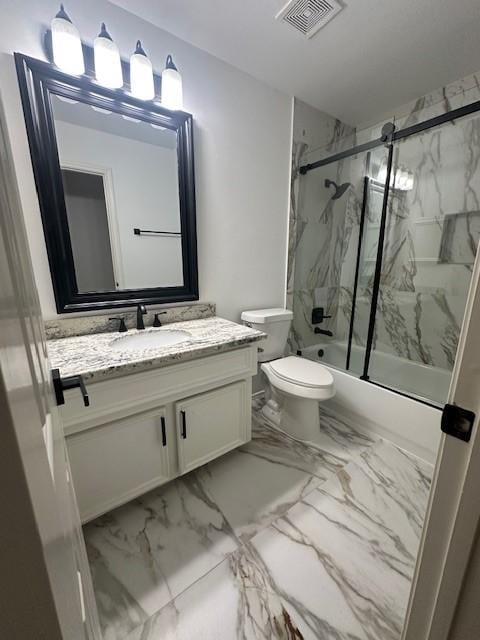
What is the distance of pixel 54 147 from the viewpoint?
1180 millimetres

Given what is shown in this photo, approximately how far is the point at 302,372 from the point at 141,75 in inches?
72.0

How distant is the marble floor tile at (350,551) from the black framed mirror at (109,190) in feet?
4.37

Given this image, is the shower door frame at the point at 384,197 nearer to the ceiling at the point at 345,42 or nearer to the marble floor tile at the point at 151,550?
the ceiling at the point at 345,42

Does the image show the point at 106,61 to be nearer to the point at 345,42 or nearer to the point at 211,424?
the point at 345,42

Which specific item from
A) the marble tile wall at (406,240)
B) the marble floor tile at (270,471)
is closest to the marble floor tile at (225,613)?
the marble floor tile at (270,471)

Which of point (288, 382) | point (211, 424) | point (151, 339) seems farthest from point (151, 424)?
point (288, 382)

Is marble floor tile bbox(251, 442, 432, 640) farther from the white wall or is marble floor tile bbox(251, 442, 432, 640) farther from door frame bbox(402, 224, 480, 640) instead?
the white wall

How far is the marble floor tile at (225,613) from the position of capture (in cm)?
88

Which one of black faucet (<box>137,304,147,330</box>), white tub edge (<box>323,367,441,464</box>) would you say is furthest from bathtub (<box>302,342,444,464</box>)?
black faucet (<box>137,304,147,330</box>)

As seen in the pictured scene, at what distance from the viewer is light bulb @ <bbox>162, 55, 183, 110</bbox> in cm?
132

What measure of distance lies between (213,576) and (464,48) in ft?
9.43

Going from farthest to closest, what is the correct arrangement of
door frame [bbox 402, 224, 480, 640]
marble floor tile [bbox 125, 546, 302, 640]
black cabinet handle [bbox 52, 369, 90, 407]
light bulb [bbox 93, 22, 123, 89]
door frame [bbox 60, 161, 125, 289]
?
door frame [bbox 60, 161, 125, 289]
light bulb [bbox 93, 22, 123, 89]
marble floor tile [bbox 125, 546, 302, 640]
black cabinet handle [bbox 52, 369, 90, 407]
door frame [bbox 402, 224, 480, 640]

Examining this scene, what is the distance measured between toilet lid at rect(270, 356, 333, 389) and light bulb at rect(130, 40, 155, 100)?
1.69 meters

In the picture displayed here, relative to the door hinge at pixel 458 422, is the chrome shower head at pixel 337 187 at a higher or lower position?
higher
